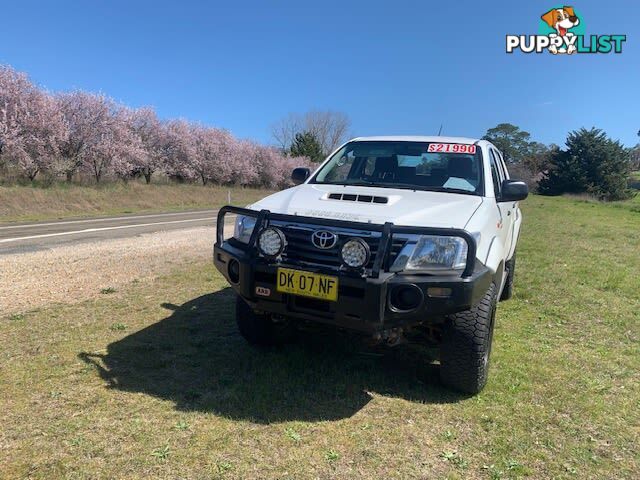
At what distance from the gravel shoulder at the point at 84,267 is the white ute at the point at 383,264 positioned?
127 inches

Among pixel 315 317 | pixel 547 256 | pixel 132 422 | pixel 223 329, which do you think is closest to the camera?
pixel 132 422

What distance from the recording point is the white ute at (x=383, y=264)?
3.02m

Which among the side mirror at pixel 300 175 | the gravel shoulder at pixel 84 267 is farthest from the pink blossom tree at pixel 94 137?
the side mirror at pixel 300 175

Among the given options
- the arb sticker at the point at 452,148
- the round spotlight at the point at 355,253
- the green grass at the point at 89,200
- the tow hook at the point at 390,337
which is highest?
the arb sticker at the point at 452,148

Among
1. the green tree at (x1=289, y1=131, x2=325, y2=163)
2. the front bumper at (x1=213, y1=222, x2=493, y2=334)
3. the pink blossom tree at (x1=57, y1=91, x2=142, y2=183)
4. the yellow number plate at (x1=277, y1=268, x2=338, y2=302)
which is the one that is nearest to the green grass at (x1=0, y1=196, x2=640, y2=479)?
the front bumper at (x1=213, y1=222, x2=493, y2=334)

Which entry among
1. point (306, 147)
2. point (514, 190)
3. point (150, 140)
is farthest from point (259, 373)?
point (306, 147)

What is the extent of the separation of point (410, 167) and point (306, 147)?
57380 mm

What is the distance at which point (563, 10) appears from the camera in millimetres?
17078

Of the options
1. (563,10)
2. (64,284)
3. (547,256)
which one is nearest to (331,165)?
(64,284)

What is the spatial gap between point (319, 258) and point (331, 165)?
1.95 meters

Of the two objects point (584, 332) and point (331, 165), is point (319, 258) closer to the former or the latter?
point (331, 165)

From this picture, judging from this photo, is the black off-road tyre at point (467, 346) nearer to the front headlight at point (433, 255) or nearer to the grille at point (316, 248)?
the front headlight at point (433, 255)

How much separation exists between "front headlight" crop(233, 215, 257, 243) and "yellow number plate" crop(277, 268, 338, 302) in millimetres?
646

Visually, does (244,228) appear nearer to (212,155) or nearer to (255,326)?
(255,326)
